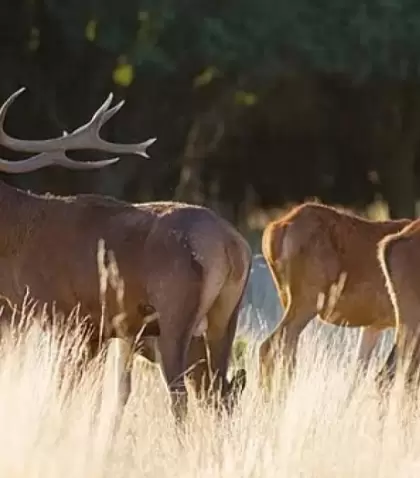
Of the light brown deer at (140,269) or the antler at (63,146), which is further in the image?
the antler at (63,146)

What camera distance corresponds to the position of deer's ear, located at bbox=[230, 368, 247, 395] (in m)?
7.96

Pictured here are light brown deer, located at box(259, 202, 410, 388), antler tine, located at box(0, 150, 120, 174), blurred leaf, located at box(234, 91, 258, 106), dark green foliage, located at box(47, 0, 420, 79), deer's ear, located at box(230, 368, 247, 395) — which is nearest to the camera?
deer's ear, located at box(230, 368, 247, 395)

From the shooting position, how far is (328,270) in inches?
432

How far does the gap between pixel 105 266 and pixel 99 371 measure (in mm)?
585

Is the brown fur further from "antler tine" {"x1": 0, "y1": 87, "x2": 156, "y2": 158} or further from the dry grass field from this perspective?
"antler tine" {"x1": 0, "y1": 87, "x2": 156, "y2": 158}

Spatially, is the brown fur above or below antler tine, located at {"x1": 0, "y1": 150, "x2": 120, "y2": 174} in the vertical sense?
below

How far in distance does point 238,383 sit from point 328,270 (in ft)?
10.1

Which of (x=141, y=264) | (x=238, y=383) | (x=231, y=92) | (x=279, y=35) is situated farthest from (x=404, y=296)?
(x=231, y=92)

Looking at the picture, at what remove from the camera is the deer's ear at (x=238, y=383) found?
26.1 feet

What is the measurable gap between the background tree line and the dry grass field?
11.5m

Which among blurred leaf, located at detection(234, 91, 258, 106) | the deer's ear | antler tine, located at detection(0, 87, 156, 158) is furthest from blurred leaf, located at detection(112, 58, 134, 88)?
the deer's ear

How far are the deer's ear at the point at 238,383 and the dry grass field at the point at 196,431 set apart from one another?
0.18 ft

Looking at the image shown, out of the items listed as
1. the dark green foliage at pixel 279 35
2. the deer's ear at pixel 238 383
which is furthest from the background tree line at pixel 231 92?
the deer's ear at pixel 238 383

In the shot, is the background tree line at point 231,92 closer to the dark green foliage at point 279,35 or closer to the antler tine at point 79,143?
the dark green foliage at point 279,35
